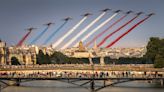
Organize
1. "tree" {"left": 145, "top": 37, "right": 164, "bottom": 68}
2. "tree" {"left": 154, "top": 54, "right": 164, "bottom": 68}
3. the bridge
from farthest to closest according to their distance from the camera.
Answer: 1. "tree" {"left": 145, "top": 37, "right": 164, "bottom": 68}
2. "tree" {"left": 154, "top": 54, "right": 164, "bottom": 68}
3. the bridge

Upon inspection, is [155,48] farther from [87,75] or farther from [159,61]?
[87,75]

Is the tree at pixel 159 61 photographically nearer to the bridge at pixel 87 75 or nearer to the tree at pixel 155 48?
the tree at pixel 155 48

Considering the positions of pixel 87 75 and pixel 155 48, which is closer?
pixel 87 75

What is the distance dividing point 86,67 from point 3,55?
216 feet

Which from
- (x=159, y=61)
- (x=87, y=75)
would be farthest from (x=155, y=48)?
(x=87, y=75)

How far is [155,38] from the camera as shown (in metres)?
109

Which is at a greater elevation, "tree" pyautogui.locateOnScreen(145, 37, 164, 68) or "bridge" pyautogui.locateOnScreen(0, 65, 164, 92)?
"tree" pyautogui.locateOnScreen(145, 37, 164, 68)

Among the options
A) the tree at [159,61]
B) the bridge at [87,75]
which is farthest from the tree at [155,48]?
the bridge at [87,75]

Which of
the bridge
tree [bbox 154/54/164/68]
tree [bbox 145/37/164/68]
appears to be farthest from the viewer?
tree [bbox 145/37/164/68]

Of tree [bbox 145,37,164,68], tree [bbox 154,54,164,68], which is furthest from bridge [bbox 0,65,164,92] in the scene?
tree [bbox 145,37,164,68]

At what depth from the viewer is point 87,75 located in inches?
2650

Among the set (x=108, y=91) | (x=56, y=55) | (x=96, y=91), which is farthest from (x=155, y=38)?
(x=56, y=55)

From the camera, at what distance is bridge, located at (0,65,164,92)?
62.6m

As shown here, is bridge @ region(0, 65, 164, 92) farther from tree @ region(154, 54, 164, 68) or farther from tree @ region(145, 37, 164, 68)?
tree @ region(145, 37, 164, 68)
